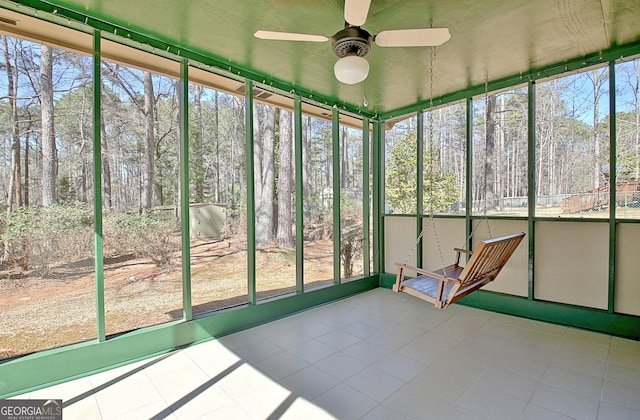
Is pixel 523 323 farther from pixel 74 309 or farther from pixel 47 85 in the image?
pixel 47 85

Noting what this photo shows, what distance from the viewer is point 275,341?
9.71ft

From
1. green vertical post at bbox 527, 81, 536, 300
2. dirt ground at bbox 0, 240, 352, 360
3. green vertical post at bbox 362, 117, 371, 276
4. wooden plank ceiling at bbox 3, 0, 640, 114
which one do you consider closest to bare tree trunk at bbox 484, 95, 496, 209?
green vertical post at bbox 527, 81, 536, 300

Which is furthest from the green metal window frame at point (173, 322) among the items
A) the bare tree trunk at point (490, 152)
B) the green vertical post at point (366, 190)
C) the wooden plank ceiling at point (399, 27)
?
the bare tree trunk at point (490, 152)

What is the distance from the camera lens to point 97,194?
247 cm

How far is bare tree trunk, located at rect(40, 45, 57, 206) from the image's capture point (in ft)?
10.1

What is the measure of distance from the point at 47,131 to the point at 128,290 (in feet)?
6.47

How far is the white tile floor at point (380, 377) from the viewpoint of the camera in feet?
6.30

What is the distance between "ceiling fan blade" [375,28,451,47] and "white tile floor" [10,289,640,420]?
244 cm

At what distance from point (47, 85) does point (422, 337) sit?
192 inches

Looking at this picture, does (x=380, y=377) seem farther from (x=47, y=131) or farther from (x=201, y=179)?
(x=47, y=131)

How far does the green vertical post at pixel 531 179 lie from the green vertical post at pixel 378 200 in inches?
80.5

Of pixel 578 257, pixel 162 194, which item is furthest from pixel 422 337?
pixel 162 194

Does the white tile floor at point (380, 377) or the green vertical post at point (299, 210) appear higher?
the green vertical post at point (299, 210)

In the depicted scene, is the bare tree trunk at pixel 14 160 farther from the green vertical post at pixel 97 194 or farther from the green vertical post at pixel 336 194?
the green vertical post at pixel 336 194
